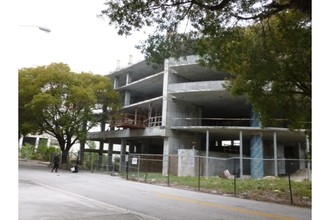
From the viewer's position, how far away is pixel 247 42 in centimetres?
1092

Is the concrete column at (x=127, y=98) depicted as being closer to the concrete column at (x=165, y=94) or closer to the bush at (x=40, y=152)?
the concrete column at (x=165, y=94)

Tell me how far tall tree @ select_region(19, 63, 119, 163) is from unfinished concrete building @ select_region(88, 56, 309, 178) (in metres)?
4.06

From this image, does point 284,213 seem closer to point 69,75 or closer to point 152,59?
point 152,59

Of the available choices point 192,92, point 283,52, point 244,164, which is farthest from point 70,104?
point 283,52

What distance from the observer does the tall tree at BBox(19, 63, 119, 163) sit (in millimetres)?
24344

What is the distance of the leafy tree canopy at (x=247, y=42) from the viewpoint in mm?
8734

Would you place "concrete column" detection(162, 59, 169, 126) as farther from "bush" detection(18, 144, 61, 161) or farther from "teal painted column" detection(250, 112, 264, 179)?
"bush" detection(18, 144, 61, 161)

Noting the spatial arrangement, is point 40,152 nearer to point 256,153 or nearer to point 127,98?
point 127,98

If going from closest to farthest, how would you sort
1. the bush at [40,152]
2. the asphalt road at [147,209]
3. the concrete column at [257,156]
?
the asphalt road at [147,209], the concrete column at [257,156], the bush at [40,152]

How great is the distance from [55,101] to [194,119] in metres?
11.8

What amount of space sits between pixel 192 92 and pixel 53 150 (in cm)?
1817

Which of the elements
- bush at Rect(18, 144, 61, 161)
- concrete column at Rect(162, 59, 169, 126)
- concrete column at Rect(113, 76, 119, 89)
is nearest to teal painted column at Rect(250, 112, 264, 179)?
concrete column at Rect(162, 59, 169, 126)

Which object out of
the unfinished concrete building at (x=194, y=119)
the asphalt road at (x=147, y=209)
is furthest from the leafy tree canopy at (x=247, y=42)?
the unfinished concrete building at (x=194, y=119)

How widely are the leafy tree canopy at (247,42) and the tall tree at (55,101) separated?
15.9 m
